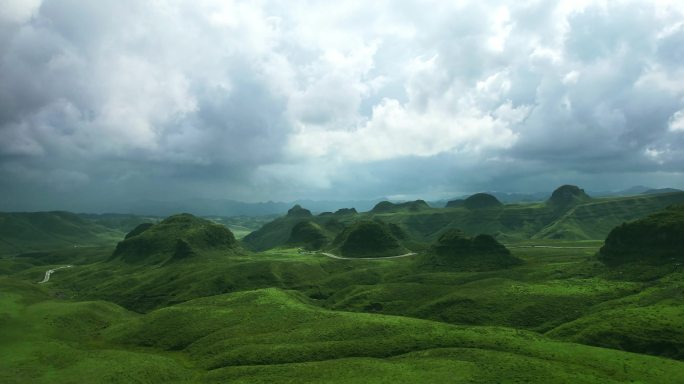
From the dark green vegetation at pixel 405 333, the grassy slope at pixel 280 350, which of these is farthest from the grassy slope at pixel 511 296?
the grassy slope at pixel 280 350

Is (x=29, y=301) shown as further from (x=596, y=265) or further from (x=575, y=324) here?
(x=596, y=265)

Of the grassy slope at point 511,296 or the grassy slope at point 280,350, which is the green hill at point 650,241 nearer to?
the grassy slope at point 511,296

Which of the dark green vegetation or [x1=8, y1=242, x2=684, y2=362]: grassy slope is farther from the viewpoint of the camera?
[x1=8, y1=242, x2=684, y2=362]: grassy slope

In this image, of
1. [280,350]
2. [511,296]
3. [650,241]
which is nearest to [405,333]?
Result: [280,350]

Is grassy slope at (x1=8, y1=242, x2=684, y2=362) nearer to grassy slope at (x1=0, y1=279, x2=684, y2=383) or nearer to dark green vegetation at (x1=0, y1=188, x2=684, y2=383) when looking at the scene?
dark green vegetation at (x1=0, y1=188, x2=684, y2=383)

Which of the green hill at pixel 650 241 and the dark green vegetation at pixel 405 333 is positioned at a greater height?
the green hill at pixel 650 241

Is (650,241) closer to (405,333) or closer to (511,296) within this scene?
(511,296)

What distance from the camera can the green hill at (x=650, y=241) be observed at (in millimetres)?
147875

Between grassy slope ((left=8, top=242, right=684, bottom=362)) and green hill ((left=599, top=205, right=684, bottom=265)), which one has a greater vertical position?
green hill ((left=599, top=205, right=684, bottom=265))

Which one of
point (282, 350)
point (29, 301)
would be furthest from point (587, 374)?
point (29, 301)

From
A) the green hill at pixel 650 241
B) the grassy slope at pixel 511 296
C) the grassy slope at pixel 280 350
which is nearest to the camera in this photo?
the grassy slope at pixel 280 350

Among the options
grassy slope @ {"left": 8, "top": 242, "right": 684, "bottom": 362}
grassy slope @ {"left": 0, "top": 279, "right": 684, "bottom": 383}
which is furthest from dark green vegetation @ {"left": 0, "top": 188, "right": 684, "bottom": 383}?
grassy slope @ {"left": 8, "top": 242, "right": 684, "bottom": 362}

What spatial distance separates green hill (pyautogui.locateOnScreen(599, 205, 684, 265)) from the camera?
148m

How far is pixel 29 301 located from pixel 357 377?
138m
